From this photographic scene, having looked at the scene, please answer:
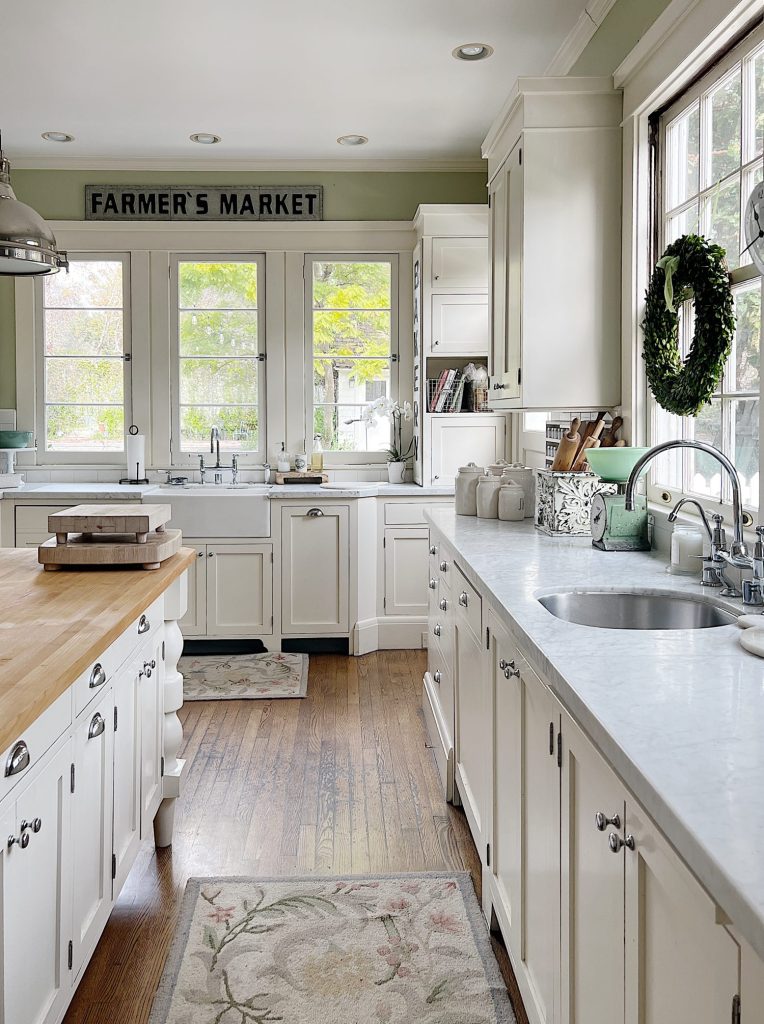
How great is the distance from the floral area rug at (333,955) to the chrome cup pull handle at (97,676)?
747mm

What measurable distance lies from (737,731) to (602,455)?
1801 mm

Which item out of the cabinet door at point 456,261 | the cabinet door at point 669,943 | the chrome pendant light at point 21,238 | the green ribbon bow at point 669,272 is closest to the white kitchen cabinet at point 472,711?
the green ribbon bow at point 669,272

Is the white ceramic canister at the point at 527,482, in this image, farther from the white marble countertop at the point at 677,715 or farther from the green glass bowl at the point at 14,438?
the green glass bowl at the point at 14,438

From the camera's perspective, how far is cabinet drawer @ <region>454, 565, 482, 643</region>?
8.03ft

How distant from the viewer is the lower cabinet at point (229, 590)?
504 centimetres

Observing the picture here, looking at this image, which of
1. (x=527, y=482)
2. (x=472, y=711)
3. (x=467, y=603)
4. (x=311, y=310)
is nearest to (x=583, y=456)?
(x=527, y=482)

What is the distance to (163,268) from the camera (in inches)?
218

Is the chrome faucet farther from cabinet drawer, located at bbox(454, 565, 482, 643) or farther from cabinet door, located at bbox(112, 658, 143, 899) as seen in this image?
cabinet door, located at bbox(112, 658, 143, 899)

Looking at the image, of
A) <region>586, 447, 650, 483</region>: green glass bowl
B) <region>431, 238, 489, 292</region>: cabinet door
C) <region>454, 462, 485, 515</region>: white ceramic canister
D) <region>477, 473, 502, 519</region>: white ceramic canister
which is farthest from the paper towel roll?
<region>586, 447, 650, 483</region>: green glass bowl

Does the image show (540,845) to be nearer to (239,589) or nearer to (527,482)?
(527,482)

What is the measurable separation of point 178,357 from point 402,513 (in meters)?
1.73

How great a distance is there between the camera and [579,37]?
12.1 ft

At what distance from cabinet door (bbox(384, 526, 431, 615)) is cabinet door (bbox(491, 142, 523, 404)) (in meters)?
1.46

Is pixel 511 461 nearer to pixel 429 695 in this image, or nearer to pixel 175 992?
pixel 429 695
